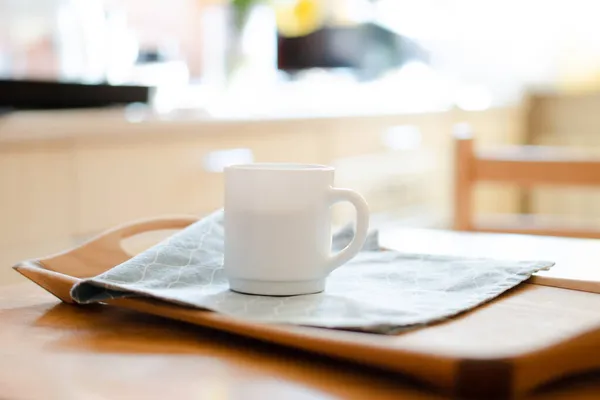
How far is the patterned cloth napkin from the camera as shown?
0.55 meters

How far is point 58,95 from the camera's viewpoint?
5.90 feet

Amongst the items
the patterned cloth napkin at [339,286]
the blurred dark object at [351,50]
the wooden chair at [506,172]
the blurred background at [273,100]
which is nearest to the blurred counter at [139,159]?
the blurred background at [273,100]

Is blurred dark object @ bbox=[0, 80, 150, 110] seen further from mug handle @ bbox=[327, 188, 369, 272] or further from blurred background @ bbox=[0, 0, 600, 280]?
mug handle @ bbox=[327, 188, 369, 272]

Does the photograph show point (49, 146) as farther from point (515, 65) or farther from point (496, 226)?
point (515, 65)

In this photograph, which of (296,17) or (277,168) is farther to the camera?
(296,17)

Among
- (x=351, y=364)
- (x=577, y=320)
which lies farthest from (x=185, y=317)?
(x=577, y=320)

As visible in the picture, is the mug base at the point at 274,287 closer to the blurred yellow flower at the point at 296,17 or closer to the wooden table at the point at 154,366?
the wooden table at the point at 154,366

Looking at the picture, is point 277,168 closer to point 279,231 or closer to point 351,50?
point 279,231

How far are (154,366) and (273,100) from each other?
242 cm

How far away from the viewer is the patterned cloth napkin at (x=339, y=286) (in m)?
0.55

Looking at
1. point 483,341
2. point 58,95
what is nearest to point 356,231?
point 483,341

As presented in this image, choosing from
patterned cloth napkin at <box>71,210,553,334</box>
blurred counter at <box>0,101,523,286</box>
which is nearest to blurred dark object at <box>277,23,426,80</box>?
blurred counter at <box>0,101,523,286</box>

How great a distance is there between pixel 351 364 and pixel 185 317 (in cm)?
13

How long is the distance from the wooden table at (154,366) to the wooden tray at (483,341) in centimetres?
1
